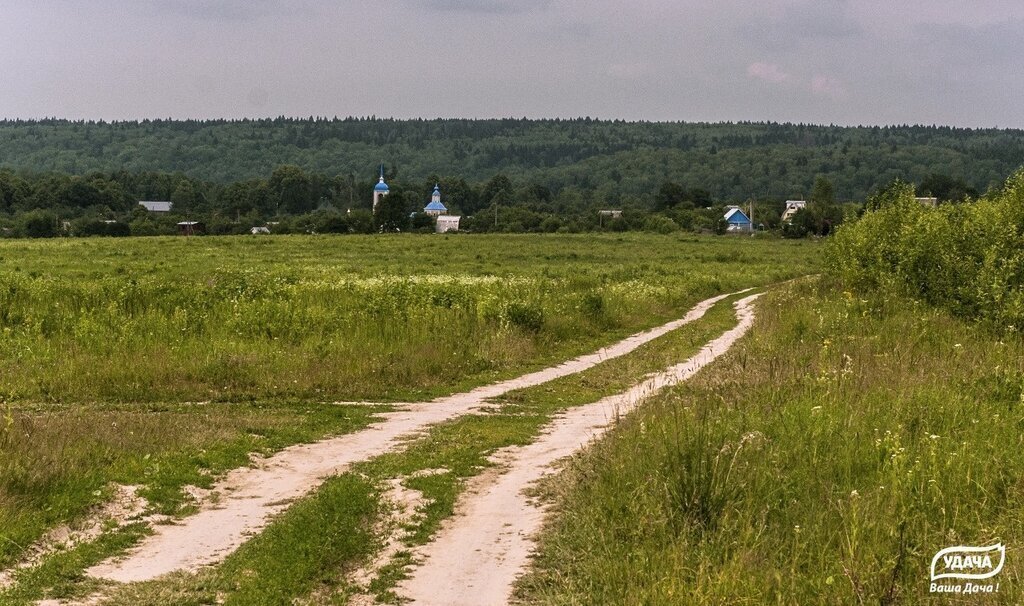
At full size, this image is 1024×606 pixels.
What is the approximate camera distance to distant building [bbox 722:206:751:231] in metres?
129

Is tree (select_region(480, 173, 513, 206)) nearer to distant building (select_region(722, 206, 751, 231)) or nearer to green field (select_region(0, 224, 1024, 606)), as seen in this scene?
distant building (select_region(722, 206, 751, 231))

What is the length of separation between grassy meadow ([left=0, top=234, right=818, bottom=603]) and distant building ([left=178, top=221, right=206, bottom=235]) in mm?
82272

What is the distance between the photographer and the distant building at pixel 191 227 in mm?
119369

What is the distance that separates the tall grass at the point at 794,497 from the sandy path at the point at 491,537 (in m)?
0.28

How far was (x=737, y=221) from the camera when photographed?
433 feet

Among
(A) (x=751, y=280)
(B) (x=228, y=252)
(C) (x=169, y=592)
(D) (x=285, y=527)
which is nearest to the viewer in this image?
(C) (x=169, y=592)

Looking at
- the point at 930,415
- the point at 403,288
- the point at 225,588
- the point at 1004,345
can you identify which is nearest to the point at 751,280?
the point at 403,288

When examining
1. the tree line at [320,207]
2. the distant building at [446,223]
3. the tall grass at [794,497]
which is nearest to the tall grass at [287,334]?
the tall grass at [794,497]

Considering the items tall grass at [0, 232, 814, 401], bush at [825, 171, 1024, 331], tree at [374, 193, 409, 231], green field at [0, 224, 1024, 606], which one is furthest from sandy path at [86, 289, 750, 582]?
tree at [374, 193, 409, 231]

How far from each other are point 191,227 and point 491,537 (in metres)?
119

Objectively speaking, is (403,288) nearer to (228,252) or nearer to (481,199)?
(228,252)

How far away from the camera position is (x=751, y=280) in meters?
57.4

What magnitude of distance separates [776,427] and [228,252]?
63.9 meters

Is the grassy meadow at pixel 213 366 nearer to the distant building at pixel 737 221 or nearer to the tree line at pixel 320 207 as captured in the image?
the tree line at pixel 320 207
